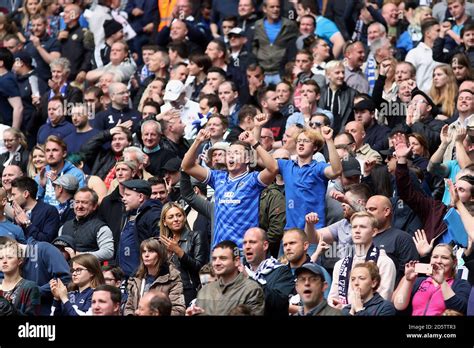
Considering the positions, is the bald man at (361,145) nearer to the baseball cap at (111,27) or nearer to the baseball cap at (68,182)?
the baseball cap at (68,182)

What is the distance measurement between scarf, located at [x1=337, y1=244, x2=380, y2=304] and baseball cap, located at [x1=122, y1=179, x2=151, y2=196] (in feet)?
9.71

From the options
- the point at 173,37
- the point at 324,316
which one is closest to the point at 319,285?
the point at 324,316

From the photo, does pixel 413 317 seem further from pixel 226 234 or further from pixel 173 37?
pixel 173 37

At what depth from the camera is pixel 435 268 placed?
1414 centimetres

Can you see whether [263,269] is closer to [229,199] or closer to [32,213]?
[229,199]

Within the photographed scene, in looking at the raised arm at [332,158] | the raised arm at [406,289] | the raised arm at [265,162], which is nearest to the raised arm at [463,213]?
the raised arm at [406,289]

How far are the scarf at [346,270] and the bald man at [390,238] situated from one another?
36cm

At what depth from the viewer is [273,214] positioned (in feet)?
54.6

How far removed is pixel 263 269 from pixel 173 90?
611 centimetres

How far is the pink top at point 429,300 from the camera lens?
14125mm

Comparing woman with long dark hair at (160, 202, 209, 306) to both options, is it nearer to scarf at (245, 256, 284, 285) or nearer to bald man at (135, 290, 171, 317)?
scarf at (245, 256, 284, 285)

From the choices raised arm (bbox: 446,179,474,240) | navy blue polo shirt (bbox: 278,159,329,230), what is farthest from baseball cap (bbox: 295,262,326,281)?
navy blue polo shirt (bbox: 278,159,329,230)

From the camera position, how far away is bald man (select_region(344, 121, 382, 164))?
17769 mm

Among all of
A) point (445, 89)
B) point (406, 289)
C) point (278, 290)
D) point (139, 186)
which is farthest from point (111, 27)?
point (406, 289)
